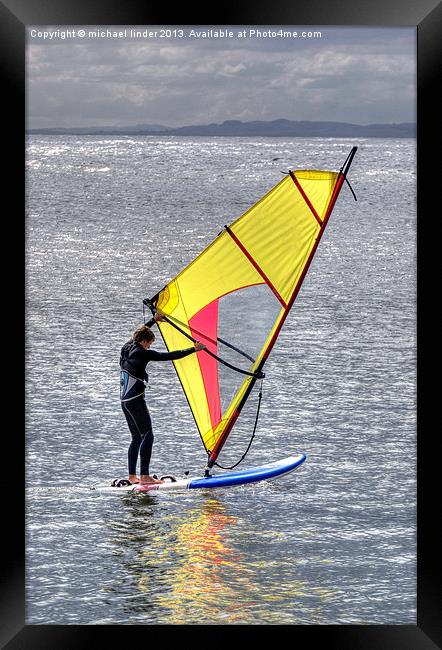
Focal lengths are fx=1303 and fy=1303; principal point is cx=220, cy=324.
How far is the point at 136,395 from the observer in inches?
609

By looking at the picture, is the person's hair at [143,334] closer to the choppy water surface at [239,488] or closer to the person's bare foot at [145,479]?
the person's bare foot at [145,479]

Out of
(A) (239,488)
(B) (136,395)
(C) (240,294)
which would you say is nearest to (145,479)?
(B) (136,395)

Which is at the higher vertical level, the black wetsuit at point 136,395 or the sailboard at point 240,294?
the sailboard at point 240,294

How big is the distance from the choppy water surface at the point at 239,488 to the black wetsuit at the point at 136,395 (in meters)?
0.74

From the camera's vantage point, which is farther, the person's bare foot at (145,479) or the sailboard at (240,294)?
the person's bare foot at (145,479)

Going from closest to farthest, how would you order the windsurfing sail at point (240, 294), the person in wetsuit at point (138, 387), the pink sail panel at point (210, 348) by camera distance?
the person in wetsuit at point (138, 387), the windsurfing sail at point (240, 294), the pink sail panel at point (210, 348)

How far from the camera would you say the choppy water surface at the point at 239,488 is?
1302cm

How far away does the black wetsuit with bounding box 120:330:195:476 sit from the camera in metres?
15.2

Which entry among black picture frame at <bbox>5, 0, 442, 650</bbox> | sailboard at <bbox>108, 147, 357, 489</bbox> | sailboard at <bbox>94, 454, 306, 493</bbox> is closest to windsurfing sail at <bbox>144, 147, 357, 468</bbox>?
sailboard at <bbox>108, 147, 357, 489</bbox>

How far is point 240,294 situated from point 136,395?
1.73 meters

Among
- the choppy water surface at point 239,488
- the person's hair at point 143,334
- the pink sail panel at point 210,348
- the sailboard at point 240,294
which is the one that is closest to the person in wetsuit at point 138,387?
the person's hair at point 143,334
